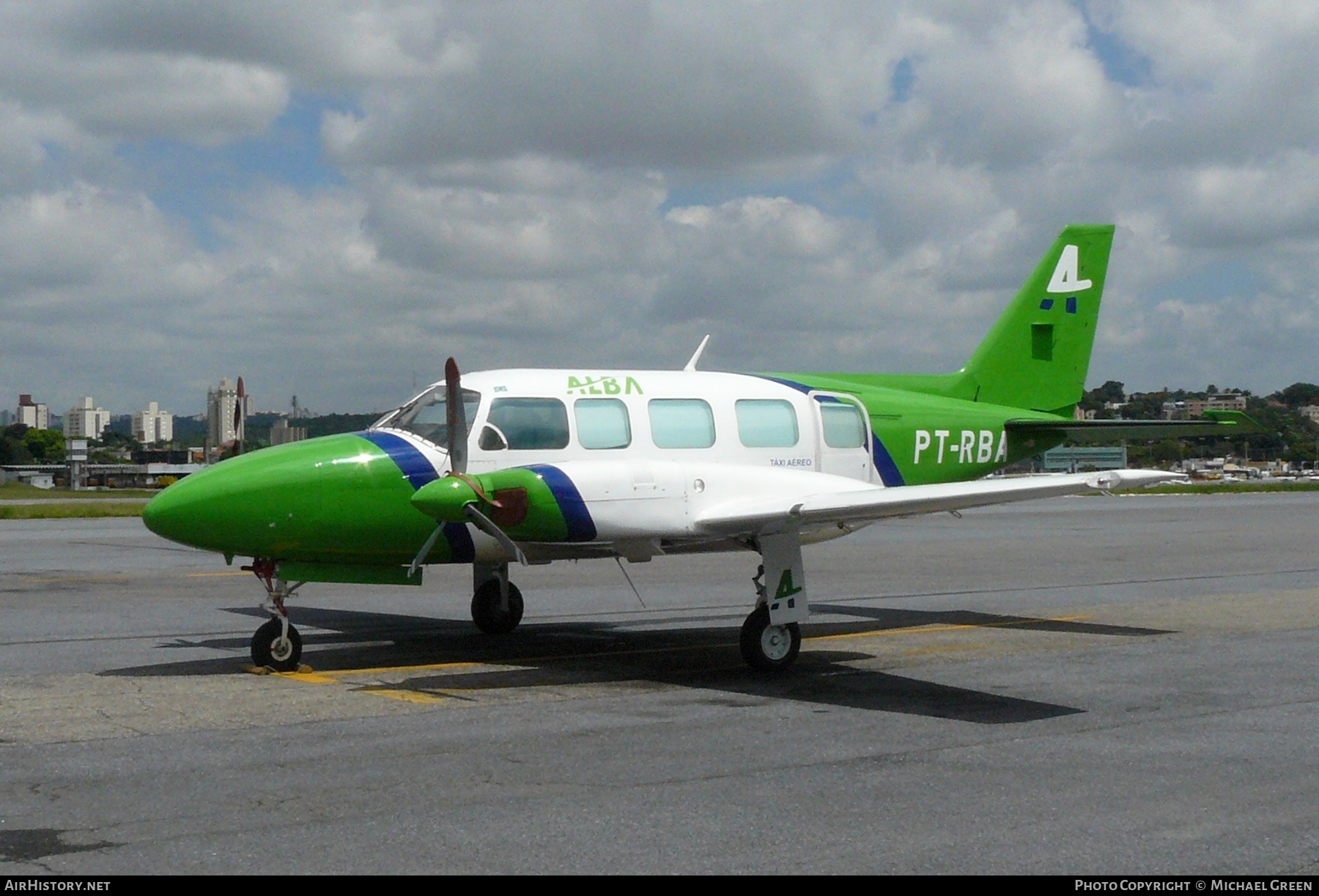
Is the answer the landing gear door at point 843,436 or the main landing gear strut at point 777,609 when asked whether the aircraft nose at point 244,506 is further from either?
the landing gear door at point 843,436

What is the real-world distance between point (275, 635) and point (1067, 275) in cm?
1180

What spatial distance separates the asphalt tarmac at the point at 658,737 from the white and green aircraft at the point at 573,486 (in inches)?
41.2

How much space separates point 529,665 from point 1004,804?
637 cm

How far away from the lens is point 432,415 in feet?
42.3

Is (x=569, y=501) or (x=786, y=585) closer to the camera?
(x=569, y=501)

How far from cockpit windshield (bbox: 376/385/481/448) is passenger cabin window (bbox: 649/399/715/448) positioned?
1.91m

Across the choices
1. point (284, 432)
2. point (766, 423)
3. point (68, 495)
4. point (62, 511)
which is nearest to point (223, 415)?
point (284, 432)

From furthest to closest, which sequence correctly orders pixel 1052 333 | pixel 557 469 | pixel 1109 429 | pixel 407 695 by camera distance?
pixel 1052 333
pixel 1109 429
pixel 557 469
pixel 407 695

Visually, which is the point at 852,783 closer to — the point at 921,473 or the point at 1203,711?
the point at 1203,711

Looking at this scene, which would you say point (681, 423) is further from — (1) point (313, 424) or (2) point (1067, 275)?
(2) point (1067, 275)

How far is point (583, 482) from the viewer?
1165 cm

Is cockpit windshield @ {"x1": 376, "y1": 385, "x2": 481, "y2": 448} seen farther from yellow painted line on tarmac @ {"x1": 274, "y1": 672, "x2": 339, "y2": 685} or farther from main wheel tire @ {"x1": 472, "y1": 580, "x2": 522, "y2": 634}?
main wheel tire @ {"x1": 472, "y1": 580, "x2": 522, "y2": 634}

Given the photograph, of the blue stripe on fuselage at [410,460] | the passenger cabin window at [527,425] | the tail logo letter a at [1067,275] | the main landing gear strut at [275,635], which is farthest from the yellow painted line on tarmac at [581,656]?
the tail logo letter a at [1067,275]

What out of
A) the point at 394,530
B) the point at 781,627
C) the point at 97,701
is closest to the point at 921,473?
the point at 781,627
